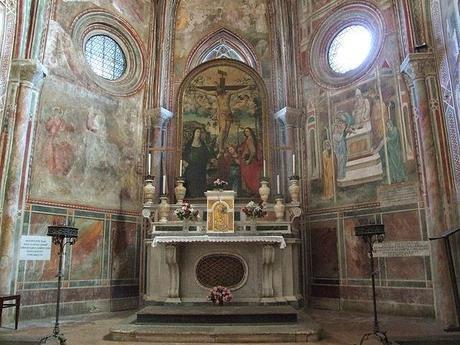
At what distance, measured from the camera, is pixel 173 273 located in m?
11.2

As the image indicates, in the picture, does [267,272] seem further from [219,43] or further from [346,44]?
[219,43]

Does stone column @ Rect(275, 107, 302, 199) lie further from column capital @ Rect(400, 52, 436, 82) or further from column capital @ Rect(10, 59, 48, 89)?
column capital @ Rect(10, 59, 48, 89)

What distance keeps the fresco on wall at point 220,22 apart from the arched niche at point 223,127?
5.52ft

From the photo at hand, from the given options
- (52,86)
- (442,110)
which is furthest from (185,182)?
(442,110)

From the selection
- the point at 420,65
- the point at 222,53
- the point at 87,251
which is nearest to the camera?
the point at 420,65

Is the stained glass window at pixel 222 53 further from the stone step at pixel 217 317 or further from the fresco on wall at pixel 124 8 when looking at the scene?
the stone step at pixel 217 317

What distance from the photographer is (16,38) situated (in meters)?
11.2

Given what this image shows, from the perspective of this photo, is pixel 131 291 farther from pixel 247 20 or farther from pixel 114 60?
pixel 247 20

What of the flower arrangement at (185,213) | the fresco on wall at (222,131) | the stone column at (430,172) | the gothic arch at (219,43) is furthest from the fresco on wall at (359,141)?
the flower arrangement at (185,213)

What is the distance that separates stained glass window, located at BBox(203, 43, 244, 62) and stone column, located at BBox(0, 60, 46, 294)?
7.30 meters

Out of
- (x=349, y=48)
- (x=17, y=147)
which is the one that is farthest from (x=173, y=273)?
(x=349, y=48)

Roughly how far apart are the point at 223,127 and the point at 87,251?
5.94m

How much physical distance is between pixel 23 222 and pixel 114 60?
6.68 m

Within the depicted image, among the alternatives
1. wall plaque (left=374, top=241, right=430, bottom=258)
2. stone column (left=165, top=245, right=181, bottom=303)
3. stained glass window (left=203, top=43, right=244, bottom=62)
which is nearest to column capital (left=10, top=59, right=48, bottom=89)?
stone column (left=165, top=245, right=181, bottom=303)
